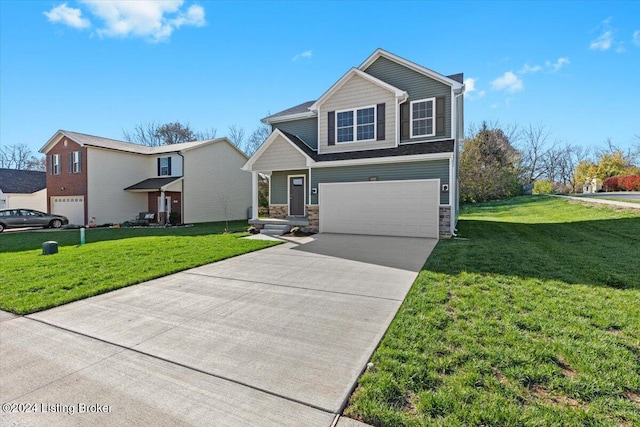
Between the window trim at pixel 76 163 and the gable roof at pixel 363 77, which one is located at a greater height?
the gable roof at pixel 363 77

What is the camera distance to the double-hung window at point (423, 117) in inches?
522

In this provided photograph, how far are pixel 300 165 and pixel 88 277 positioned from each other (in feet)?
29.8

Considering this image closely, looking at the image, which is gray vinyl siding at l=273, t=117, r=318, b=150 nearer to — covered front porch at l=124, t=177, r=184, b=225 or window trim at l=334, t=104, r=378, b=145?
window trim at l=334, t=104, r=378, b=145

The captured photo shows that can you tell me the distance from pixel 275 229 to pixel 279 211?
107 inches

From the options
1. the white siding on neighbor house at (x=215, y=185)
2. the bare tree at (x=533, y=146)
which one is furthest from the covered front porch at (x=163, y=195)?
the bare tree at (x=533, y=146)

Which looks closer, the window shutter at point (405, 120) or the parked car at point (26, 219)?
the window shutter at point (405, 120)

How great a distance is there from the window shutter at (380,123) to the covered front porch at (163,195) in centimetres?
1460

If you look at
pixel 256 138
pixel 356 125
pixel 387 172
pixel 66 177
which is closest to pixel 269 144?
pixel 356 125

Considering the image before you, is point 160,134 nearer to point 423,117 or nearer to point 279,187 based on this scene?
point 279,187

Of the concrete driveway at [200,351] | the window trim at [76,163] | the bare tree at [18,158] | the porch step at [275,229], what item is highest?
the bare tree at [18,158]

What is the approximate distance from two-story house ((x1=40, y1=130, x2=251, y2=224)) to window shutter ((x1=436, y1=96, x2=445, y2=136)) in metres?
16.1

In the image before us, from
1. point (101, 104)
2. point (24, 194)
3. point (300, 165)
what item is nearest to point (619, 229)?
point (300, 165)

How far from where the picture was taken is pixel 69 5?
9.84 meters

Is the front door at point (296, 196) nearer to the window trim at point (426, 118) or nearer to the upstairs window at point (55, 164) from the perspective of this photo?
the window trim at point (426, 118)
